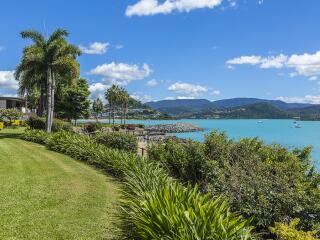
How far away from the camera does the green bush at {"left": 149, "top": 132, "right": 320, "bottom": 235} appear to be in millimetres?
9586

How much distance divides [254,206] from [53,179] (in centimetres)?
768

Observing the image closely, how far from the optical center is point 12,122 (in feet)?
150

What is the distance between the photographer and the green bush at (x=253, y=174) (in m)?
9.59

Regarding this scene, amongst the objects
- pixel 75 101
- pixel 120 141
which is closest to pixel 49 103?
pixel 120 141

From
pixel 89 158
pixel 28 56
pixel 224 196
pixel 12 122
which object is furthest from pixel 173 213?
pixel 12 122

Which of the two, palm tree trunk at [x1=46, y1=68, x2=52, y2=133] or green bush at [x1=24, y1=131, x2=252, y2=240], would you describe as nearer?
green bush at [x1=24, y1=131, x2=252, y2=240]

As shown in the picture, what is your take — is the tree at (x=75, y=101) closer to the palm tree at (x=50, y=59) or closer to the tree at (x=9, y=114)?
→ the tree at (x=9, y=114)

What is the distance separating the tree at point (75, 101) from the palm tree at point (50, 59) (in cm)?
2741

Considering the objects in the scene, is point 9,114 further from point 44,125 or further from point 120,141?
point 120,141

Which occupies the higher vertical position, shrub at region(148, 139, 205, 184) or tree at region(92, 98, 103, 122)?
tree at region(92, 98, 103, 122)

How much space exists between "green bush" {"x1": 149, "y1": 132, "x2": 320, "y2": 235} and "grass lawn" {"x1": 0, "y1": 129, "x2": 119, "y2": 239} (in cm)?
297

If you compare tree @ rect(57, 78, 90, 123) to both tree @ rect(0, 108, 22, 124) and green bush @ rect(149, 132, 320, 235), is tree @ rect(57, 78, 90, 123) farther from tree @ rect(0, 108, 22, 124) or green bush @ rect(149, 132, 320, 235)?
green bush @ rect(149, 132, 320, 235)

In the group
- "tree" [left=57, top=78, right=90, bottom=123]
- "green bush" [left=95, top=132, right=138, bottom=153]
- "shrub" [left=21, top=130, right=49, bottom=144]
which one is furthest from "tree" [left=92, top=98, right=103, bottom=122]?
"green bush" [left=95, top=132, right=138, bottom=153]

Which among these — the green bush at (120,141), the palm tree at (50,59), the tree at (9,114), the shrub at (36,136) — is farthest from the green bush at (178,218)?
the tree at (9,114)
